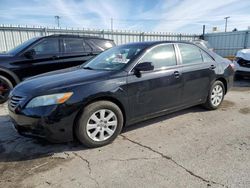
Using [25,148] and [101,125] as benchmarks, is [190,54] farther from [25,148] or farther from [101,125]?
[25,148]

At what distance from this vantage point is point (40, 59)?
6145 mm

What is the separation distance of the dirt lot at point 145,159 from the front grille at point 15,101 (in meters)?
0.66

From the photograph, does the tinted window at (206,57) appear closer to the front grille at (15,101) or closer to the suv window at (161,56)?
the suv window at (161,56)

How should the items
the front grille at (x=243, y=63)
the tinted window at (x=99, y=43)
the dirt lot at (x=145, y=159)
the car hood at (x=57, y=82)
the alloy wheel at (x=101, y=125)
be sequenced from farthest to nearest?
the front grille at (x=243, y=63) → the tinted window at (x=99, y=43) → the alloy wheel at (x=101, y=125) → the car hood at (x=57, y=82) → the dirt lot at (x=145, y=159)

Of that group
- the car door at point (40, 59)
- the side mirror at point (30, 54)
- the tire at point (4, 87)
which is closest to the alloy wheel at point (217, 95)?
the car door at point (40, 59)

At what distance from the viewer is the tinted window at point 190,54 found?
14.3 feet

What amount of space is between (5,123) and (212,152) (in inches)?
151

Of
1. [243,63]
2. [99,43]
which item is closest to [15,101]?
[99,43]

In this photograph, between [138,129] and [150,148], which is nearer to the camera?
[150,148]

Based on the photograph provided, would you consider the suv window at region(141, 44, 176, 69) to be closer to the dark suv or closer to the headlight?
the headlight

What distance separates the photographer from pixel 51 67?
6.27 metres

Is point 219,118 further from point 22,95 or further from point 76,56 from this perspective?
point 76,56

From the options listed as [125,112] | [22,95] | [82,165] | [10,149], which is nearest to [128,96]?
[125,112]

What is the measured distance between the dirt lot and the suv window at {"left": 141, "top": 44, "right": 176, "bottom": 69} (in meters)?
1.13
